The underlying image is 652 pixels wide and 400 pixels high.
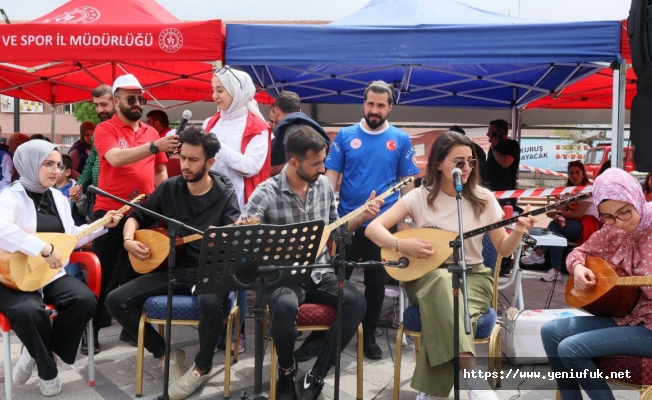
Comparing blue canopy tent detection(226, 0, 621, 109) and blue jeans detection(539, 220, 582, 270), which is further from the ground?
blue canopy tent detection(226, 0, 621, 109)

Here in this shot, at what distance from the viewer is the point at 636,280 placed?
8.61ft

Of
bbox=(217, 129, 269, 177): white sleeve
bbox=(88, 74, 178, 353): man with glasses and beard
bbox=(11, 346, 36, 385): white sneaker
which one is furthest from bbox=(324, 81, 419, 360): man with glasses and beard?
bbox=(11, 346, 36, 385): white sneaker

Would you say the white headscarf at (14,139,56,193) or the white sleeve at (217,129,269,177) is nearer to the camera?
the white headscarf at (14,139,56,193)

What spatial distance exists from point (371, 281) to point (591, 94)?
19.7ft

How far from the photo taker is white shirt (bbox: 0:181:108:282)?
123 inches

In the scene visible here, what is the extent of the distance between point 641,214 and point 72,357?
9.96ft

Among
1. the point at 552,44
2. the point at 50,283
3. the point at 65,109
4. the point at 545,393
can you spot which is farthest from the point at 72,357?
the point at 65,109

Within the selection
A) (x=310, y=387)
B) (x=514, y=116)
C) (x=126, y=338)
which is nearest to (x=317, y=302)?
Result: (x=310, y=387)

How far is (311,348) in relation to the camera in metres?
3.49

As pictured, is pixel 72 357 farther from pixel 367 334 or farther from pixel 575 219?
pixel 575 219

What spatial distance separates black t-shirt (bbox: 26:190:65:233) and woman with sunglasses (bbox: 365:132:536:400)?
1.82 metres

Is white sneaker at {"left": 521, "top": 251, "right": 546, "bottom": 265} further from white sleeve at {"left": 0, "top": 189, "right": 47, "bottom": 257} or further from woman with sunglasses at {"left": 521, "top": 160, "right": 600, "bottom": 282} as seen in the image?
white sleeve at {"left": 0, "top": 189, "right": 47, "bottom": 257}

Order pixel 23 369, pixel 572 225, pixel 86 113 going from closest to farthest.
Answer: pixel 23 369, pixel 572 225, pixel 86 113

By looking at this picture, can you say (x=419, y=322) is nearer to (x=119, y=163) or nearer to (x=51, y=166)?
(x=119, y=163)
